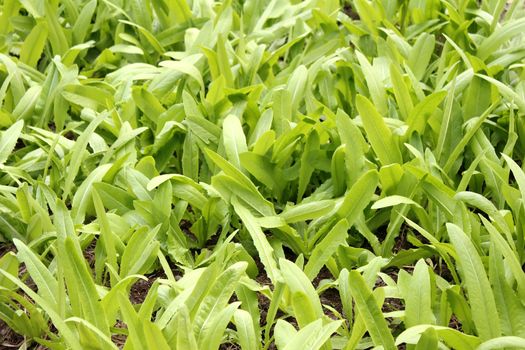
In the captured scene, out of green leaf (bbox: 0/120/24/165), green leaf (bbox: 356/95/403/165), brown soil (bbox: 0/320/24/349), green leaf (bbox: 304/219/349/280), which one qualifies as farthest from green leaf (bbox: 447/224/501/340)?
green leaf (bbox: 0/120/24/165)

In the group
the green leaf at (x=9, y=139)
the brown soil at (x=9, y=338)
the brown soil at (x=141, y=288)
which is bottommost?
the brown soil at (x=9, y=338)

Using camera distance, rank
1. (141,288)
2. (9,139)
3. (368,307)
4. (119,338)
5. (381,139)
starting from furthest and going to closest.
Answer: (9,139) < (381,139) < (141,288) < (119,338) < (368,307)

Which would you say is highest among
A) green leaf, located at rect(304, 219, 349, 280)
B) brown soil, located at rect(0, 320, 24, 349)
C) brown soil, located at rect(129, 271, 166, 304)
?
green leaf, located at rect(304, 219, 349, 280)

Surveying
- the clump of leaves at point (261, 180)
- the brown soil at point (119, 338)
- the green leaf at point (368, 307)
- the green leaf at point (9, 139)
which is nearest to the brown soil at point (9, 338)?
the clump of leaves at point (261, 180)

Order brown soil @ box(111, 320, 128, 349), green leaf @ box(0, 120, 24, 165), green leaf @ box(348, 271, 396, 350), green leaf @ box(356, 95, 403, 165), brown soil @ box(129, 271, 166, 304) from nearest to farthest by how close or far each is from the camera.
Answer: green leaf @ box(348, 271, 396, 350) → brown soil @ box(111, 320, 128, 349) → brown soil @ box(129, 271, 166, 304) → green leaf @ box(356, 95, 403, 165) → green leaf @ box(0, 120, 24, 165)

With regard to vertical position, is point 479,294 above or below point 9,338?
above

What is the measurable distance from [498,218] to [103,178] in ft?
3.67

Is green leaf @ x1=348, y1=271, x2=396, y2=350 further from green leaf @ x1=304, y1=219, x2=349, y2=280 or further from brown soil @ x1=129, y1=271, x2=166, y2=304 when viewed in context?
brown soil @ x1=129, y1=271, x2=166, y2=304

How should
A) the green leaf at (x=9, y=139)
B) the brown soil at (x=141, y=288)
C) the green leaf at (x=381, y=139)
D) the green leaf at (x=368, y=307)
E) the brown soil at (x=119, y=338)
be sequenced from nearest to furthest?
the green leaf at (x=368, y=307) < the brown soil at (x=119, y=338) < the brown soil at (x=141, y=288) < the green leaf at (x=381, y=139) < the green leaf at (x=9, y=139)

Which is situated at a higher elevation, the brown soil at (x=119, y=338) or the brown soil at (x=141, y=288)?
the brown soil at (x=141, y=288)

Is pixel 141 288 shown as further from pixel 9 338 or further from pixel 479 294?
pixel 479 294

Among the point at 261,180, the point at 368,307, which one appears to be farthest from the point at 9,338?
the point at 368,307

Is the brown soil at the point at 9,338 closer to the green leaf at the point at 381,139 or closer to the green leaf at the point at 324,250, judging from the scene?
the green leaf at the point at 324,250

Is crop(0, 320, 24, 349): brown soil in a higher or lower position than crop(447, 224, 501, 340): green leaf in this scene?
lower
